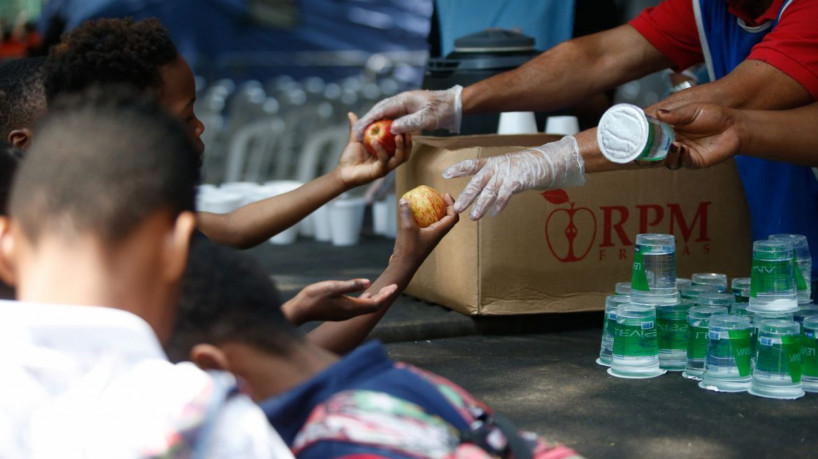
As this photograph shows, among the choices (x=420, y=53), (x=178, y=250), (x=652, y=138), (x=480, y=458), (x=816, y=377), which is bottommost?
(x=816, y=377)

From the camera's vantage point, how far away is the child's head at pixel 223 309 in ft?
3.88

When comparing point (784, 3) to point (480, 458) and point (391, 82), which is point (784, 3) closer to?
point (480, 458)

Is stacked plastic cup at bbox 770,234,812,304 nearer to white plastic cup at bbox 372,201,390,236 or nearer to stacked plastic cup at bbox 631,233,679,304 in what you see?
stacked plastic cup at bbox 631,233,679,304

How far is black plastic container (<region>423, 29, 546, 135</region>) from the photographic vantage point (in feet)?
11.6

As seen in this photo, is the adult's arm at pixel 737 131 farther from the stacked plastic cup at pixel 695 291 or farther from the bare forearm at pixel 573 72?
the bare forearm at pixel 573 72

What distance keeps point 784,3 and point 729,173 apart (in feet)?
2.09

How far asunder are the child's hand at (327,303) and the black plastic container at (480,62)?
1784 mm

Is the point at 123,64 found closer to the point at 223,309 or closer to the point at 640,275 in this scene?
the point at 223,309

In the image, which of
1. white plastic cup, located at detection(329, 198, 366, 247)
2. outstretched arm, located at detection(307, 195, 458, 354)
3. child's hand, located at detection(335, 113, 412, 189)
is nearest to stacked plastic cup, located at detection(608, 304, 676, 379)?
outstretched arm, located at detection(307, 195, 458, 354)

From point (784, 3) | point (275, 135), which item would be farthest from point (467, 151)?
point (275, 135)

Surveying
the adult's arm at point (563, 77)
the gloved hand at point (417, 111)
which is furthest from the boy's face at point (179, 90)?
the adult's arm at point (563, 77)

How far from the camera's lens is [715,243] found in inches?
118

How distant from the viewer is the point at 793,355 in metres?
2.14

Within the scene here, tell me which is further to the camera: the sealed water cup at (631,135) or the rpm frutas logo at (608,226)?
the rpm frutas logo at (608,226)
